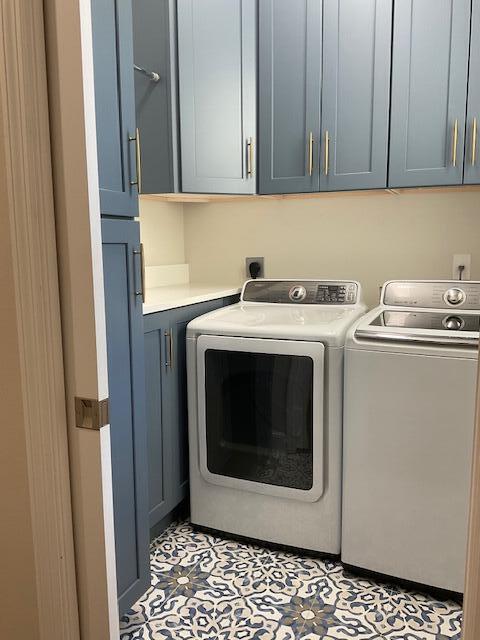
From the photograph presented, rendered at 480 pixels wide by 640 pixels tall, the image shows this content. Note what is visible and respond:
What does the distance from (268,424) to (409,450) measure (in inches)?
21.1

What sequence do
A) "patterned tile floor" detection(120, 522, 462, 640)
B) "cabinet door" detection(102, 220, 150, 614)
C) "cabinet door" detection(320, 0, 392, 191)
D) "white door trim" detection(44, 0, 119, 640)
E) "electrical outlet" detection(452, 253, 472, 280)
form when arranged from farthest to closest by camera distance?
"electrical outlet" detection(452, 253, 472, 280)
"cabinet door" detection(320, 0, 392, 191)
"patterned tile floor" detection(120, 522, 462, 640)
"cabinet door" detection(102, 220, 150, 614)
"white door trim" detection(44, 0, 119, 640)

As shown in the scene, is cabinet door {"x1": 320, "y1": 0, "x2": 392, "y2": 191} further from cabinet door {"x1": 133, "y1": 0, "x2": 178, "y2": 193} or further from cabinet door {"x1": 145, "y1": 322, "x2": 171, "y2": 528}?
cabinet door {"x1": 145, "y1": 322, "x2": 171, "y2": 528}

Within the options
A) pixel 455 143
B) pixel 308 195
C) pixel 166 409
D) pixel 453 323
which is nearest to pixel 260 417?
pixel 166 409

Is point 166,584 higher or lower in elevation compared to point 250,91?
lower

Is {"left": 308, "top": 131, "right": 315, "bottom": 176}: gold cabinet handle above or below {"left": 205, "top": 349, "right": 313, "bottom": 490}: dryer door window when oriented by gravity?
above

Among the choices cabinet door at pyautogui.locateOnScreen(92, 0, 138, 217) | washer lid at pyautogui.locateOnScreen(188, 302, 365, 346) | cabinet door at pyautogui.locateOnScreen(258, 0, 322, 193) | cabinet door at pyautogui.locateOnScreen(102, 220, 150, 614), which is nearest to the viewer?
cabinet door at pyautogui.locateOnScreen(92, 0, 138, 217)

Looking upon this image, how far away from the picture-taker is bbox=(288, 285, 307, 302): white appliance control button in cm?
250

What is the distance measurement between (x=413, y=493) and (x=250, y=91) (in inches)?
71.0

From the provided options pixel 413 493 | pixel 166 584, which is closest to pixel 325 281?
pixel 413 493

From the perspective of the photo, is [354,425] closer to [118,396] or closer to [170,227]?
[118,396]

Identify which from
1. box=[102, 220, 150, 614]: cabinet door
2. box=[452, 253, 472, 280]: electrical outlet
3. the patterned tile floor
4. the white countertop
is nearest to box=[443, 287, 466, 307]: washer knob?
box=[452, 253, 472, 280]: electrical outlet

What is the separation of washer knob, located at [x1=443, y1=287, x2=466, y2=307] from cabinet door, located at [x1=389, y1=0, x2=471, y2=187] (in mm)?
445

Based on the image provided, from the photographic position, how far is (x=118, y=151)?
1.49 m

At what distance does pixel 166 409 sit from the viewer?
209cm
